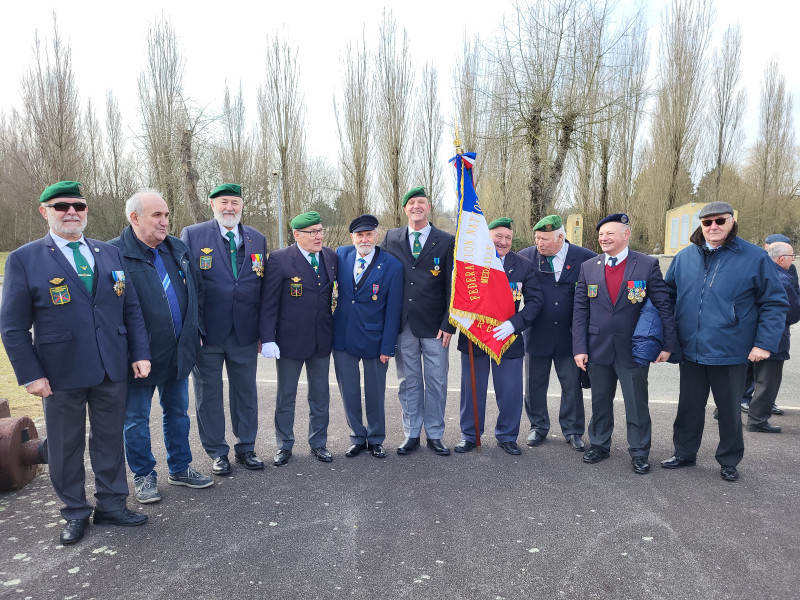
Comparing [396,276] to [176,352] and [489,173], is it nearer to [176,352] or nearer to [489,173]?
[176,352]

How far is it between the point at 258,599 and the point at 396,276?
8.96 ft

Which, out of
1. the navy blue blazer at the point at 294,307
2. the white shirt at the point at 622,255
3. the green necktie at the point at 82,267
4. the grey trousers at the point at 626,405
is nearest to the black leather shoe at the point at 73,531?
the green necktie at the point at 82,267

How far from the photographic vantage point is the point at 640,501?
12.5 ft

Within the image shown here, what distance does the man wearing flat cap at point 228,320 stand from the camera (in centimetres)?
438

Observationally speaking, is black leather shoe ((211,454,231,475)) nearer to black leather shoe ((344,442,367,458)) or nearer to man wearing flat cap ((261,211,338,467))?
man wearing flat cap ((261,211,338,467))

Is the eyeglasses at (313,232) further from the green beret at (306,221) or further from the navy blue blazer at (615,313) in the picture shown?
the navy blue blazer at (615,313)

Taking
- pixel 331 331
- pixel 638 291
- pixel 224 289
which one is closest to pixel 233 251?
pixel 224 289

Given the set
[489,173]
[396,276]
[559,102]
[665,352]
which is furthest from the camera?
[489,173]

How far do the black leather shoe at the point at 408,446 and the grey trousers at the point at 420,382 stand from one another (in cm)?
5

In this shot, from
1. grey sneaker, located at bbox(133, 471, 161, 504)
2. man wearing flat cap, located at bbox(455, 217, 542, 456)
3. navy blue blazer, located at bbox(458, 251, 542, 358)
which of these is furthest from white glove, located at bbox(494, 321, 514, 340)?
grey sneaker, located at bbox(133, 471, 161, 504)

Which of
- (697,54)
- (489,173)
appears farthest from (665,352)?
(697,54)

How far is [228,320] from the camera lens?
440 centimetres

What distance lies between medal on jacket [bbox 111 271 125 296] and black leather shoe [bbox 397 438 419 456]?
2.53 meters

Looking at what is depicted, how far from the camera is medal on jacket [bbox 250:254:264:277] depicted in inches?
178
